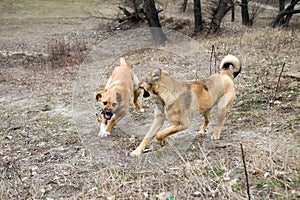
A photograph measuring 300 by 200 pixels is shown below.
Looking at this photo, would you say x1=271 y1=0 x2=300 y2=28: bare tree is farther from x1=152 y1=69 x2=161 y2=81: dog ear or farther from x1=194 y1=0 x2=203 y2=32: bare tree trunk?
x1=152 y1=69 x2=161 y2=81: dog ear

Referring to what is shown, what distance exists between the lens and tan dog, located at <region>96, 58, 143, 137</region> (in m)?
6.56

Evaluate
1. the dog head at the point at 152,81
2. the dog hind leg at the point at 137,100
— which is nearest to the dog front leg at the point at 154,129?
the dog head at the point at 152,81

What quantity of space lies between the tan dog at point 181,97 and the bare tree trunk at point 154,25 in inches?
551

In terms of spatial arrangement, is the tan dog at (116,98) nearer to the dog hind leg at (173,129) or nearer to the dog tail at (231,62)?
the dog hind leg at (173,129)

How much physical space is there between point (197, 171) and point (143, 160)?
110cm

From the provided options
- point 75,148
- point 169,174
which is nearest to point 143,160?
point 169,174

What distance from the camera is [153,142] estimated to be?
6.21 meters

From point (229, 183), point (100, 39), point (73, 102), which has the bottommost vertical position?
point (100, 39)

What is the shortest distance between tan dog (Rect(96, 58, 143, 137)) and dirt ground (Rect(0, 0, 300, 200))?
0.28 meters

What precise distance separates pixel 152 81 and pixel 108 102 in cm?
160

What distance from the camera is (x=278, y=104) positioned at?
23.0 feet

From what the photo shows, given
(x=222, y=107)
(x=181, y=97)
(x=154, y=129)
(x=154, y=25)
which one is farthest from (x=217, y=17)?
(x=181, y=97)

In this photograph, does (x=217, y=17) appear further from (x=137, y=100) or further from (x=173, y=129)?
(x=173, y=129)

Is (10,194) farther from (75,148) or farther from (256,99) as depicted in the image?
(256,99)
